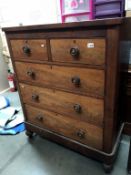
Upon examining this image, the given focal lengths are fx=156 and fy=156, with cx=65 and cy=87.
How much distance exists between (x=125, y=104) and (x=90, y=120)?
21.0 inches

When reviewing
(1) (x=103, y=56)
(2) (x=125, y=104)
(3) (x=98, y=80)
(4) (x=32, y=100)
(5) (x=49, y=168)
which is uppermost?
(1) (x=103, y=56)

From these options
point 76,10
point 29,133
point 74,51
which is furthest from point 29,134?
point 76,10

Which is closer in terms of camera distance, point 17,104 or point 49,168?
point 49,168

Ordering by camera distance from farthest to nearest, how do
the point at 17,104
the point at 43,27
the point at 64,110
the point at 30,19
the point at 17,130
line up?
the point at 17,104 → the point at 30,19 → the point at 17,130 → the point at 64,110 → the point at 43,27

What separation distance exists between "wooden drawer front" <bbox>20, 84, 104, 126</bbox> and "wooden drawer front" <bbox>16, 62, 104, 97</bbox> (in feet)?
0.19

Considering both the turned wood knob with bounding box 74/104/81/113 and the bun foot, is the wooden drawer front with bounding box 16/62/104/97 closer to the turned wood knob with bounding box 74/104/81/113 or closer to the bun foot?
the turned wood knob with bounding box 74/104/81/113

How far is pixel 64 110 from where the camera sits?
3.95 feet

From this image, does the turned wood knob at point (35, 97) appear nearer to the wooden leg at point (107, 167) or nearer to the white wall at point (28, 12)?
the wooden leg at point (107, 167)

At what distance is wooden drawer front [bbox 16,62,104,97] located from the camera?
0.96 meters

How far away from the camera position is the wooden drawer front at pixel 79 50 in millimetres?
866

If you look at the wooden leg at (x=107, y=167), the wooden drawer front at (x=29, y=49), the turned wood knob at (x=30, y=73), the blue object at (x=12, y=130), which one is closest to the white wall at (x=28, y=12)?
the wooden drawer front at (x=29, y=49)

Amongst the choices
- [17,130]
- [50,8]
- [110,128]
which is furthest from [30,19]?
[110,128]

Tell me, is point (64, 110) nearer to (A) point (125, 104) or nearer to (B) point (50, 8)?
(A) point (125, 104)

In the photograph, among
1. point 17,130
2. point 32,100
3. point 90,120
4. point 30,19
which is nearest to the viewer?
point 90,120
